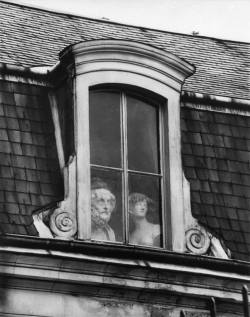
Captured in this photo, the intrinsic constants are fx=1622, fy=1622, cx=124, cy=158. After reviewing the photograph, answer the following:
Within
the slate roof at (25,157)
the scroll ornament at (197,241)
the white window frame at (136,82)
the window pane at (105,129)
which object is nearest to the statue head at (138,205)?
the white window frame at (136,82)

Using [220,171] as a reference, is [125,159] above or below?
below

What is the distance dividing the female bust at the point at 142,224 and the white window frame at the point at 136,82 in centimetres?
16

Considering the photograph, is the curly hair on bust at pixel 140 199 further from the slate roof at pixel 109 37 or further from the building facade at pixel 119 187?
the slate roof at pixel 109 37

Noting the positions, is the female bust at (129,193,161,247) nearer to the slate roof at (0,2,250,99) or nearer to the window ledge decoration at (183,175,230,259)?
the window ledge decoration at (183,175,230,259)

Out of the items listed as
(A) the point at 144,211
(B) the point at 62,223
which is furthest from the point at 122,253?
(A) the point at 144,211

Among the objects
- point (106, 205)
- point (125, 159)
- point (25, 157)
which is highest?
point (125, 159)

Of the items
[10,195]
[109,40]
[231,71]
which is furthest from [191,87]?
[10,195]

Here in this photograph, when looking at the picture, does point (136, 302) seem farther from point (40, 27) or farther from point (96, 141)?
point (40, 27)

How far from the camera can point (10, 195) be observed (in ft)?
62.2

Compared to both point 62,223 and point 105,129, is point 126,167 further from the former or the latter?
point 62,223

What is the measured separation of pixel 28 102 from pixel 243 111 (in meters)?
3.07

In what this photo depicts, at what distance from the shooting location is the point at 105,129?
20000 mm

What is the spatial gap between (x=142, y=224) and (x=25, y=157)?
1.65m

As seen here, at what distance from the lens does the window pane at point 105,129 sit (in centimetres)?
1984
